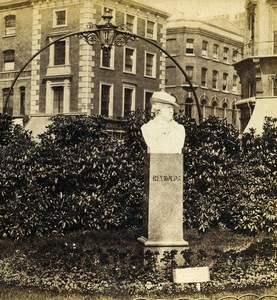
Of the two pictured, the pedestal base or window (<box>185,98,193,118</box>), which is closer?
the pedestal base

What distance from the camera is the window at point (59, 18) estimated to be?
3031cm

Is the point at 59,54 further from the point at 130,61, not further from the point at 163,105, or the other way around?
the point at 163,105

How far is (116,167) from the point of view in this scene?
13.2 metres

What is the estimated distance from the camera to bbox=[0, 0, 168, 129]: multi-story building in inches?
1171

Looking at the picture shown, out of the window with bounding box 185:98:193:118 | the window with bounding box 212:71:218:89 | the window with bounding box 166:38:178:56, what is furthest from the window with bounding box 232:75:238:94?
the window with bounding box 166:38:178:56

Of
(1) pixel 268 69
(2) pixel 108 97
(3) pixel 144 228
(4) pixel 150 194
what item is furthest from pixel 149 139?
(2) pixel 108 97

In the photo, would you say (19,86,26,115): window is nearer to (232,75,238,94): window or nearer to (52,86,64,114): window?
(52,86,64,114): window

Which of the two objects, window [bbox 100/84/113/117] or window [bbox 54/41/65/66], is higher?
window [bbox 54/41/65/66]

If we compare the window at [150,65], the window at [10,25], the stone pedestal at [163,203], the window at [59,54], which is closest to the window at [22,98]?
the window at [59,54]

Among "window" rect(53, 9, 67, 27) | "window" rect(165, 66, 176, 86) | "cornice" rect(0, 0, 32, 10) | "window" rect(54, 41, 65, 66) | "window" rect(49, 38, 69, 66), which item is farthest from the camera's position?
"window" rect(165, 66, 176, 86)

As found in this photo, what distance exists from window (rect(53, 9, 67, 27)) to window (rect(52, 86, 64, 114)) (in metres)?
3.37

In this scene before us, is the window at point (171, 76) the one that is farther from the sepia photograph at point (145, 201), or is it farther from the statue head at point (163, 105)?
the statue head at point (163, 105)

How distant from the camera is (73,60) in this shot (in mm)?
30000

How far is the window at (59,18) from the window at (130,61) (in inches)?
150
